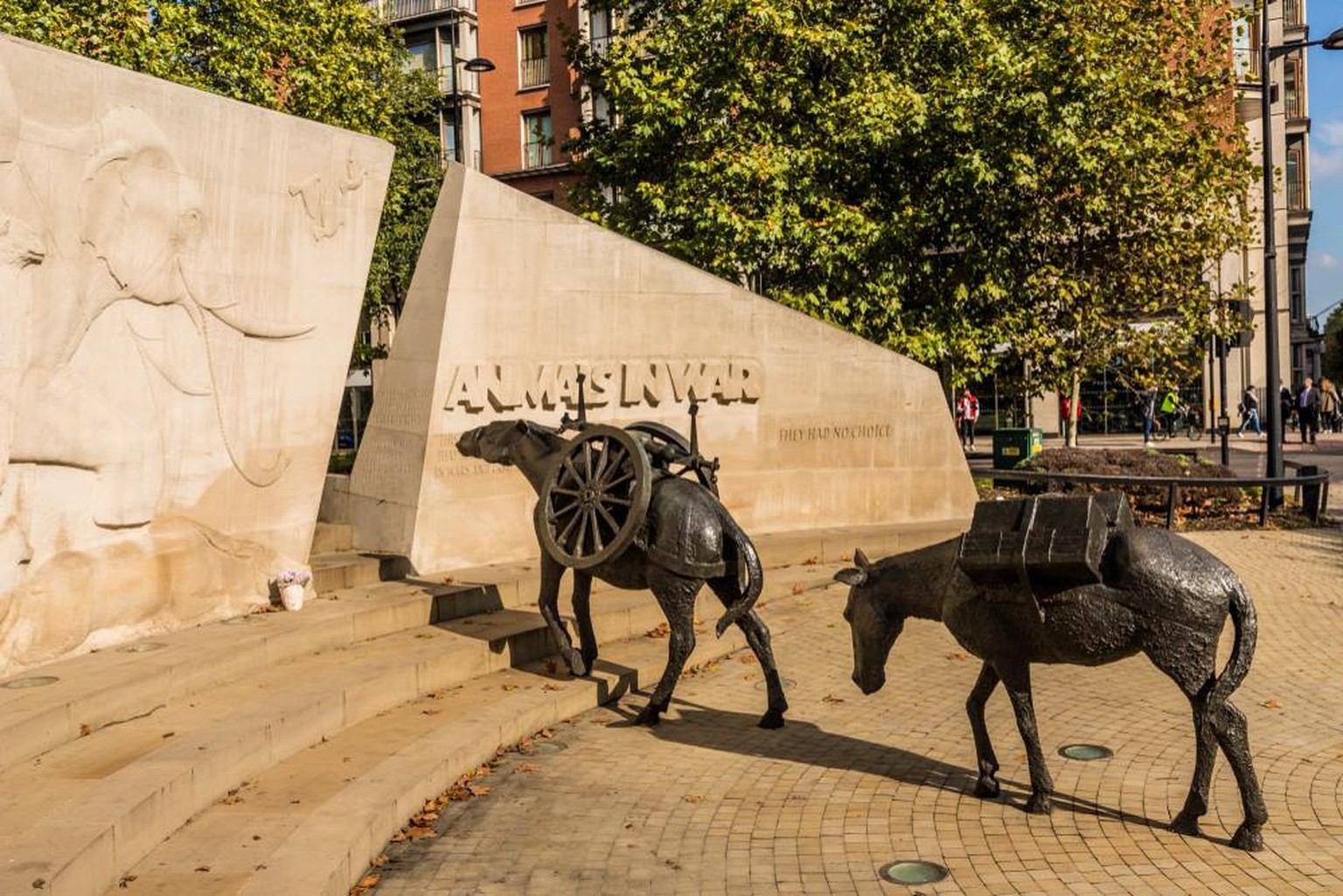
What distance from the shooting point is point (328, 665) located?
8484 mm

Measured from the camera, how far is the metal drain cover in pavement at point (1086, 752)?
7436 mm

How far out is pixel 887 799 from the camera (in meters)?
6.77

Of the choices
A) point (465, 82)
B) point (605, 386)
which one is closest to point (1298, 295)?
point (465, 82)

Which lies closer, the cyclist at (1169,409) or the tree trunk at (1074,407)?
the tree trunk at (1074,407)

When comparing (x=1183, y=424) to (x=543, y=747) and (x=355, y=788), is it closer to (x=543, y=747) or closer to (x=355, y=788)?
(x=543, y=747)

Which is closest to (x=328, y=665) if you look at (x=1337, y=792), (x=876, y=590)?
(x=876, y=590)

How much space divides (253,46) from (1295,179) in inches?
1761

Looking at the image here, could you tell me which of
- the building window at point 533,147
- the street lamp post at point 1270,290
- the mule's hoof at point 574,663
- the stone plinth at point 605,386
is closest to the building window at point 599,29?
the building window at point 533,147

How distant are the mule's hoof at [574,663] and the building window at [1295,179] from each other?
50182 mm

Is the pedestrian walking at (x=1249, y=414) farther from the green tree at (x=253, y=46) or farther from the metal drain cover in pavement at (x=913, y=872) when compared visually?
the metal drain cover in pavement at (x=913, y=872)

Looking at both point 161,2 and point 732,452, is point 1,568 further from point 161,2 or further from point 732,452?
point 161,2

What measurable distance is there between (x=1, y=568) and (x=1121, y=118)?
57.3ft

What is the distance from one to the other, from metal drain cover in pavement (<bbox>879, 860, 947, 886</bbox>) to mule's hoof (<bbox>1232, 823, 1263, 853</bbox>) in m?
1.54

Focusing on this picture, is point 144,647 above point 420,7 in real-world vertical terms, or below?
below
